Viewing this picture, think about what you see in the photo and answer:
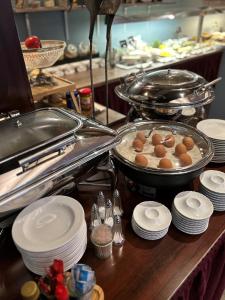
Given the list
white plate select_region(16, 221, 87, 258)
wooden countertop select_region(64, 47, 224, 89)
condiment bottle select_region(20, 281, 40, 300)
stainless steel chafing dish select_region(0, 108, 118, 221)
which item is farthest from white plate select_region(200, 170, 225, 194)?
wooden countertop select_region(64, 47, 224, 89)

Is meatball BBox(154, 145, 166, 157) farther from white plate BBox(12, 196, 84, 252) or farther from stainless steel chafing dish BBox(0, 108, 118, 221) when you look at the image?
white plate BBox(12, 196, 84, 252)

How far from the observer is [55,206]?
0.72 meters

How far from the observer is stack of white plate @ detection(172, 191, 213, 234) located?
0.73 metres

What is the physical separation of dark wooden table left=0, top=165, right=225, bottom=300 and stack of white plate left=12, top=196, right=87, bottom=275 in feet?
0.20

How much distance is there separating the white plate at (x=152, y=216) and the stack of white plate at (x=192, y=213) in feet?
0.11

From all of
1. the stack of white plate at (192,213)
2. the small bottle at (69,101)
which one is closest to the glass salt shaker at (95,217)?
the stack of white plate at (192,213)

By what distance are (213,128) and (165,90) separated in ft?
0.89

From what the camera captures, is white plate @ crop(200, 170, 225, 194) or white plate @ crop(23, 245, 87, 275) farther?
white plate @ crop(200, 170, 225, 194)

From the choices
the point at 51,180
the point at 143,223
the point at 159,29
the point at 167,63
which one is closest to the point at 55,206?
the point at 51,180

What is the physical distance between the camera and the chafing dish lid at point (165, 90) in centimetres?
109

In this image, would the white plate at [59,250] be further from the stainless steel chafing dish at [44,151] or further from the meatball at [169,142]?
the meatball at [169,142]

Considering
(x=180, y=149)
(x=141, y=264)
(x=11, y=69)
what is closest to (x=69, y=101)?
(x=11, y=69)

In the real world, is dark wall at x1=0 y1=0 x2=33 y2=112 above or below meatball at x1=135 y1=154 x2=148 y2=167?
above

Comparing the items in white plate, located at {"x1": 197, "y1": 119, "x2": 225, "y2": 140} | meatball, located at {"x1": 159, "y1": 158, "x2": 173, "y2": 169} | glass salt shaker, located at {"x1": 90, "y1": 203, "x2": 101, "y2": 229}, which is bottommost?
glass salt shaker, located at {"x1": 90, "y1": 203, "x2": 101, "y2": 229}
